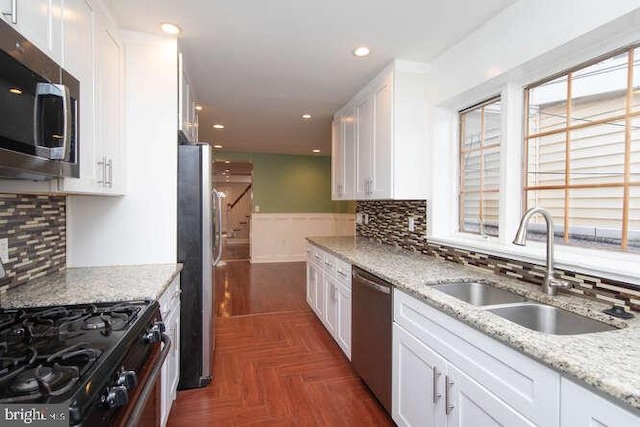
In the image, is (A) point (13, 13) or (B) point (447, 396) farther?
(B) point (447, 396)

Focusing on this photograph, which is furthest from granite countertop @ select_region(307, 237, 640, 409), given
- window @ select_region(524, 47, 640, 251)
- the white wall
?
the white wall

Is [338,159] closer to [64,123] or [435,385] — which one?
[435,385]

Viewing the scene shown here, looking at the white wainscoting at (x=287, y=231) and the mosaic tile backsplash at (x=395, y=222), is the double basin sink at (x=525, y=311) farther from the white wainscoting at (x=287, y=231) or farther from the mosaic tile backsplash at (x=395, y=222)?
the white wainscoting at (x=287, y=231)

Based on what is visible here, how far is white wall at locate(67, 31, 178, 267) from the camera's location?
2.15m

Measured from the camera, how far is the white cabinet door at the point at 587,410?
781mm

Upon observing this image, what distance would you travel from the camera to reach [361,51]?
2.39 m

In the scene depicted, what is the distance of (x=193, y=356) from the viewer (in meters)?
2.27

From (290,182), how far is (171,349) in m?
5.61

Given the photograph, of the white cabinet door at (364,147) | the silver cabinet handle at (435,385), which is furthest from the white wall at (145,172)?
the silver cabinet handle at (435,385)

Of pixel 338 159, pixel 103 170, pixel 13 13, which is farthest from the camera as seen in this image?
pixel 338 159

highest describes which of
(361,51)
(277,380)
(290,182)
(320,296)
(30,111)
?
(361,51)

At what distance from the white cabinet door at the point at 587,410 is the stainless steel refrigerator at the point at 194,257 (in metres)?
1.99

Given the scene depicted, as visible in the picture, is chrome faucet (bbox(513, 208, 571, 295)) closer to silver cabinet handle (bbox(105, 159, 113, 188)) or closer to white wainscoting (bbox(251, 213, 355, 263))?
silver cabinet handle (bbox(105, 159, 113, 188))

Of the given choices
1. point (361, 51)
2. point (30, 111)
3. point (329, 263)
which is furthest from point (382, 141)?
point (30, 111)
